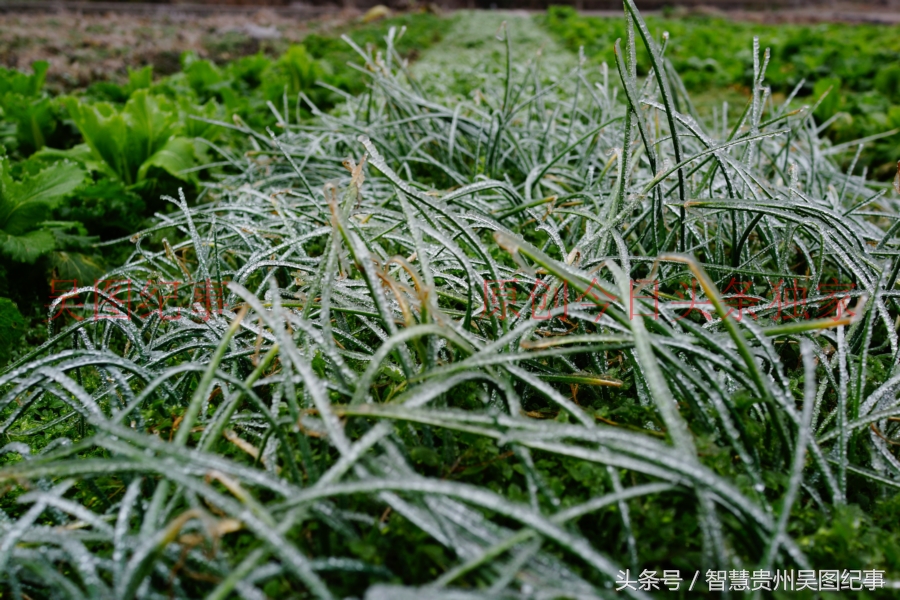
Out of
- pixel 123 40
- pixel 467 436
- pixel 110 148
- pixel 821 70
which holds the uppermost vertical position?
pixel 123 40

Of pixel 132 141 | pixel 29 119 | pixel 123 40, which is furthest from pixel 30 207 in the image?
pixel 123 40

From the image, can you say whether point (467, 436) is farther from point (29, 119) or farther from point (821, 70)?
point (821, 70)

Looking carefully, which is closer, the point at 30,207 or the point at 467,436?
the point at 467,436

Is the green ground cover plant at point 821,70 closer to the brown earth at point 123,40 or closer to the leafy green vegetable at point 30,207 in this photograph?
the leafy green vegetable at point 30,207

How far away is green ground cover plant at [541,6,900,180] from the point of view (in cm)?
310

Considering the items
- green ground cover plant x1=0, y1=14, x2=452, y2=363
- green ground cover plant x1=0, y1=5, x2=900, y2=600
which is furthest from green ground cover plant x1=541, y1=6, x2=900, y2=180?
green ground cover plant x1=0, y1=14, x2=452, y2=363

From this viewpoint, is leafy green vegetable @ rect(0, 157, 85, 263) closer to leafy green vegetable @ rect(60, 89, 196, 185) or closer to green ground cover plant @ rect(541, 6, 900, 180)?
leafy green vegetable @ rect(60, 89, 196, 185)

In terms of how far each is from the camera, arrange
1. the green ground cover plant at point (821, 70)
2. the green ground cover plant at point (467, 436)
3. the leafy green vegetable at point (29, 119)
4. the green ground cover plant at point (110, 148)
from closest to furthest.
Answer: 1. the green ground cover plant at point (467, 436)
2. the green ground cover plant at point (110, 148)
3. the leafy green vegetable at point (29, 119)
4. the green ground cover plant at point (821, 70)

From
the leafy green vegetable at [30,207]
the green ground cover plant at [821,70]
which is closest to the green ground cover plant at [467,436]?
the leafy green vegetable at [30,207]

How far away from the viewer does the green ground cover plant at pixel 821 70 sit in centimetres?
310

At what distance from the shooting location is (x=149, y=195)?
2.34 m

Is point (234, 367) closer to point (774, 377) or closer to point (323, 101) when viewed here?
point (774, 377)

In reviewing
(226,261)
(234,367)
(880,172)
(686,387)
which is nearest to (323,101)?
(226,261)

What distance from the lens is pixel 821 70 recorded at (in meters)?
4.24
